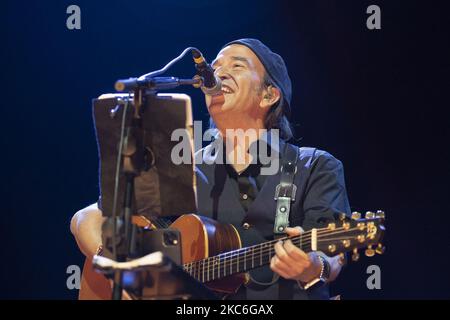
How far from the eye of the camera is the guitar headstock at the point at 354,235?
8.62 ft

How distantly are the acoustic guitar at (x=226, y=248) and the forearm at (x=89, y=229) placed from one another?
230 millimetres

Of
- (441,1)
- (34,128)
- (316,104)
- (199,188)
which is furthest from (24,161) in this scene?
(441,1)

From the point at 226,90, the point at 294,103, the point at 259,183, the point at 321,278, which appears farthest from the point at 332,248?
the point at 294,103

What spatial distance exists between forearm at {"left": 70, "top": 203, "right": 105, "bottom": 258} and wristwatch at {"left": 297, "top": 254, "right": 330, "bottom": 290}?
3.70 feet

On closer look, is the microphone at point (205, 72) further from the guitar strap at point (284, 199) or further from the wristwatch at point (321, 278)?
the wristwatch at point (321, 278)

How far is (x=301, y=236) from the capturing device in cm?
287

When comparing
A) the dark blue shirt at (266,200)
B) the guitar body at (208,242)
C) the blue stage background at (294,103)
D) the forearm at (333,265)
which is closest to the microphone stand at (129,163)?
the guitar body at (208,242)

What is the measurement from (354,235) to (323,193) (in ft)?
2.27

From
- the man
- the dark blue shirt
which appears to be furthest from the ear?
the dark blue shirt

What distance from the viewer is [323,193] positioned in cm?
335

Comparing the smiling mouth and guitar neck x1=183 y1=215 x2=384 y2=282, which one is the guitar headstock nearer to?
guitar neck x1=183 y1=215 x2=384 y2=282

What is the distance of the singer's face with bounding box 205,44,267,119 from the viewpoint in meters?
3.73

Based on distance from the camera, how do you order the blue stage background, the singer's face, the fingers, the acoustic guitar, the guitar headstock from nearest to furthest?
the guitar headstock
the acoustic guitar
the fingers
the singer's face
the blue stage background

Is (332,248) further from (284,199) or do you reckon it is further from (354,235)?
(284,199)
